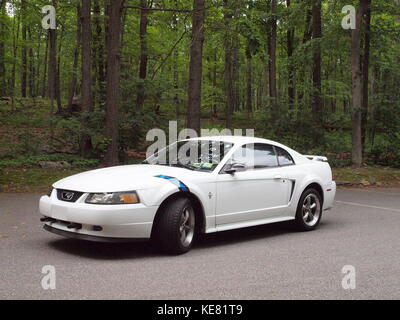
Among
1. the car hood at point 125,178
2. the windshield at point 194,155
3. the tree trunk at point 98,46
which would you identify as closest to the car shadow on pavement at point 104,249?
the car hood at point 125,178

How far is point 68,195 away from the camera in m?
6.31

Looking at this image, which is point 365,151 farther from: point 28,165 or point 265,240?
point 265,240

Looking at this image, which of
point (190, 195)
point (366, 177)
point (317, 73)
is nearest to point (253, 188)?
point (190, 195)

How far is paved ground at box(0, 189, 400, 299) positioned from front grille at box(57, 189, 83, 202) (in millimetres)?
687

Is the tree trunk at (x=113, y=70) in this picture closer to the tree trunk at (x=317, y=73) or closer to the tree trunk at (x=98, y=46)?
the tree trunk at (x=317, y=73)

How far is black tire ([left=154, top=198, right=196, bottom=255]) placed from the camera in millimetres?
6156

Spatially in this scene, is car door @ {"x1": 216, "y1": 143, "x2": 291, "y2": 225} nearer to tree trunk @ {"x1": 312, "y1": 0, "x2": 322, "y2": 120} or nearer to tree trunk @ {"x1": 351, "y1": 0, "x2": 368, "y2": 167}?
tree trunk @ {"x1": 351, "y1": 0, "x2": 368, "y2": 167}

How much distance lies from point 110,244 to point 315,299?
3277mm

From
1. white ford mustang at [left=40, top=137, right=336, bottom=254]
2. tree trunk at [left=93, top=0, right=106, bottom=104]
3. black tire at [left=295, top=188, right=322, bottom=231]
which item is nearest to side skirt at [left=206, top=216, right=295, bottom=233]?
white ford mustang at [left=40, top=137, right=336, bottom=254]

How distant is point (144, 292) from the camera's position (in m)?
4.71

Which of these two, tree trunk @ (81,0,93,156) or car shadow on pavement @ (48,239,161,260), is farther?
tree trunk @ (81,0,93,156)

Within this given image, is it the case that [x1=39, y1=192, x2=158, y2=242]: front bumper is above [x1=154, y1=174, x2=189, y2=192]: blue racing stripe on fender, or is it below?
below

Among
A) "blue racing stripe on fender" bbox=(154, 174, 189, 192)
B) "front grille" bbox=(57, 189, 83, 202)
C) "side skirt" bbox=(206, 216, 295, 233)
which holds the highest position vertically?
"blue racing stripe on fender" bbox=(154, 174, 189, 192)
